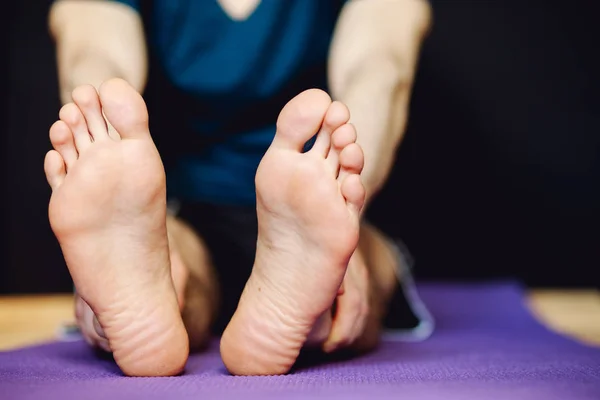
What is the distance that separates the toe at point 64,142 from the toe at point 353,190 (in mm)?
289

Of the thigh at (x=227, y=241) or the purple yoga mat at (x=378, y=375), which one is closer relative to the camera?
the purple yoga mat at (x=378, y=375)

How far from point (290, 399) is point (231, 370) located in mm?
185

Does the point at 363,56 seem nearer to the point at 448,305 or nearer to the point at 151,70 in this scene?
the point at 151,70

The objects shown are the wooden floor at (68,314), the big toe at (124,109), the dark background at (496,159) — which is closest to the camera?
the big toe at (124,109)

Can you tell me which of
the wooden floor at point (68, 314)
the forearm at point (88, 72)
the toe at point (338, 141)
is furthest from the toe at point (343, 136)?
the wooden floor at point (68, 314)

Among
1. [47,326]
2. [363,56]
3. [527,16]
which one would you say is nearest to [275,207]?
[363,56]

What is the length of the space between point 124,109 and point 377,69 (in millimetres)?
464

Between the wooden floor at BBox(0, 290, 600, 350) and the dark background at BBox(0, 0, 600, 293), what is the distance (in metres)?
0.07

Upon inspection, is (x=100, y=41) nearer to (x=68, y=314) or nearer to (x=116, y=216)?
(x=116, y=216)

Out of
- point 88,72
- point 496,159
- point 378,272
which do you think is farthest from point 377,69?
point 496,159

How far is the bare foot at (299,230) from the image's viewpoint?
675mm

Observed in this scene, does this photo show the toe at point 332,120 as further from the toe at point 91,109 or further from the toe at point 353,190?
the toe at point 91,109

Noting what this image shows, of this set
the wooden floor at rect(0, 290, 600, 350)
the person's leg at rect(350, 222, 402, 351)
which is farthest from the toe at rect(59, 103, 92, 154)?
the wooden floor at rect(0, 290, 600, 350)

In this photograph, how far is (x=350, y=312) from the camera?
2.61ft
